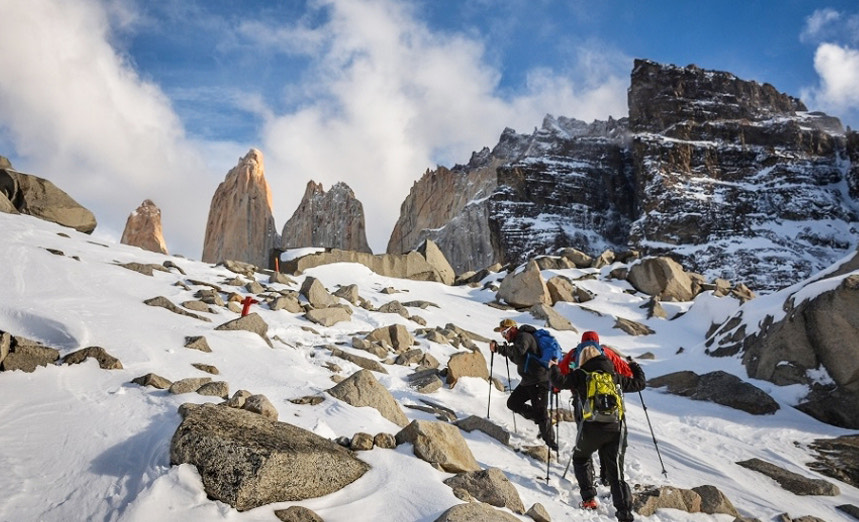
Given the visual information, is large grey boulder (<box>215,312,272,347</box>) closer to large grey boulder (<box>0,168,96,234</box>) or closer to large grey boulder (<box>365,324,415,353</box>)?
large grey boulder (<box>365,324,415,353</box>)

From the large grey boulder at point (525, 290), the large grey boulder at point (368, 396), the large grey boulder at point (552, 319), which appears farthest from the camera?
the large grey boulder at point (525, 290)

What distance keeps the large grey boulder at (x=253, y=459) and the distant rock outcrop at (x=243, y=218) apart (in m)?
72.6

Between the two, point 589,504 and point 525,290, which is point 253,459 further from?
point 525,290

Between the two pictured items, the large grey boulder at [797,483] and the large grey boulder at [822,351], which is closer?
the large grey boulder at [797,483]

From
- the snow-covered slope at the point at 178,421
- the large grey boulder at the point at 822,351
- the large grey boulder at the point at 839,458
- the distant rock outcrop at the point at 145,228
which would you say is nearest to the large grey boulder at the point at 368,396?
the snow-covered slope at the point at 178,421

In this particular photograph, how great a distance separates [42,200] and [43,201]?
0.06 m

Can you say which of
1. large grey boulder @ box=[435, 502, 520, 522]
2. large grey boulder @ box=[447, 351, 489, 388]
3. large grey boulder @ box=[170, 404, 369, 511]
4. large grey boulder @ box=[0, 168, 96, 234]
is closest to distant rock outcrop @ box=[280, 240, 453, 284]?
large grey boulder @ box=[0, 168, 96, 234]

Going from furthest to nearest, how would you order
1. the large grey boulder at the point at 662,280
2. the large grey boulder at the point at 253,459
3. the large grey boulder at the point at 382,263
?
the large grey boulder at the point at 662,280 < the large grey boulder at the point at 382,263 < the large grey boulder at the point at 253,459

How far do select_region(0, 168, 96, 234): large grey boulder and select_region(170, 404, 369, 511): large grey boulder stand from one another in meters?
22.9

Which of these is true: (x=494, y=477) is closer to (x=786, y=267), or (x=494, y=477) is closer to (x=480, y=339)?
(x=480, y=339)

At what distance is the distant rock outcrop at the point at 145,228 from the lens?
81.2 meters

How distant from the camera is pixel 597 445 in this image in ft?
16.7

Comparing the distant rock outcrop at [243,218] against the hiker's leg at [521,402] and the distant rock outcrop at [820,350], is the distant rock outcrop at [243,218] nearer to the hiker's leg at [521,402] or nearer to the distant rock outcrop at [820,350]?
the distant rock outcrop at [820,350]

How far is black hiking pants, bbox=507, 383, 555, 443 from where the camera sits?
7160 mm
